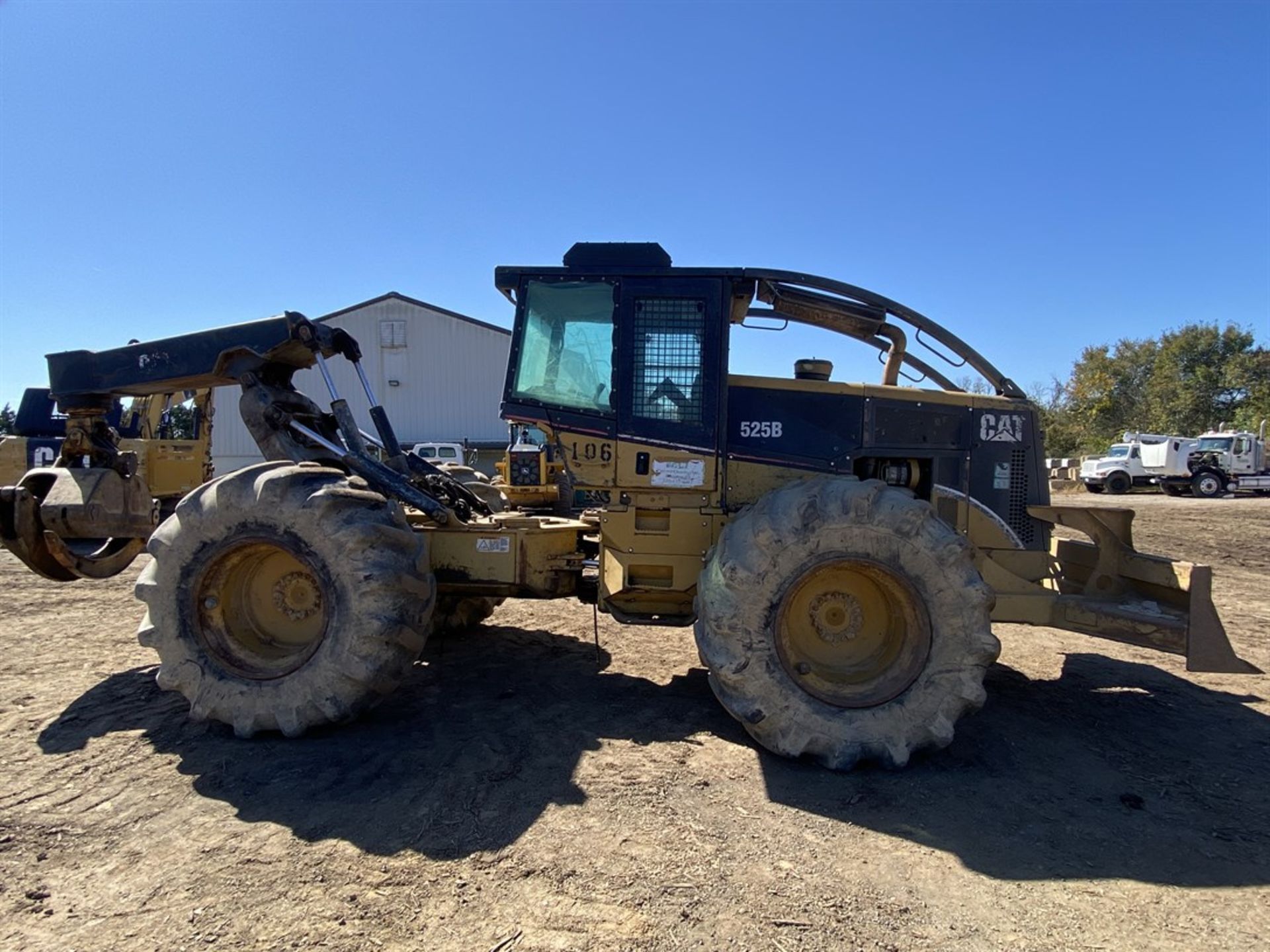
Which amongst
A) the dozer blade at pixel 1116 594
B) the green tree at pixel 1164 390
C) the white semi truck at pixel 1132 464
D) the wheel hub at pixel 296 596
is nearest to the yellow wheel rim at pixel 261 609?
the wheel hub at pixel 296 596

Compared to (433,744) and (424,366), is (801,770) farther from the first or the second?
(424,366)

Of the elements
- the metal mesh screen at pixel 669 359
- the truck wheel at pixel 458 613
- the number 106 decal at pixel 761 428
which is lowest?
the truck wheel at pixel 458 613

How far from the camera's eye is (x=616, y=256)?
478cm

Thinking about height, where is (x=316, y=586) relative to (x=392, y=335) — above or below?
below

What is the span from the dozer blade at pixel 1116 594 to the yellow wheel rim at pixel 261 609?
4267mm

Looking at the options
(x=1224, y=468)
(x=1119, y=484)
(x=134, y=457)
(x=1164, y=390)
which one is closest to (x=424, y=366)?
(x=134, y=457)

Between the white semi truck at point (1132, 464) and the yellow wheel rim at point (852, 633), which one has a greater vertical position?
the white semi truck at point (1132, 464)

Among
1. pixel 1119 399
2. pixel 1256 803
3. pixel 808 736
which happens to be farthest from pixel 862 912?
pixel 1119 399

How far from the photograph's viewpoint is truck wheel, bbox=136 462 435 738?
13.4ft

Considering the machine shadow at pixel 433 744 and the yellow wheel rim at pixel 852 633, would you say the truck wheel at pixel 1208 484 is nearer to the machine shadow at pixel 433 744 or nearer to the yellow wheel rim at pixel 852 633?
the yellow wheel rim at pixel 852 633

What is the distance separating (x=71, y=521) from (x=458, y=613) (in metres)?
2.86

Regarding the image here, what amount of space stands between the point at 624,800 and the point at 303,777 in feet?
5.42

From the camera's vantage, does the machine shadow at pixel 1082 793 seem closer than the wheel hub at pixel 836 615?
Yes

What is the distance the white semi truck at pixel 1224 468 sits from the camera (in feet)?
95.9
